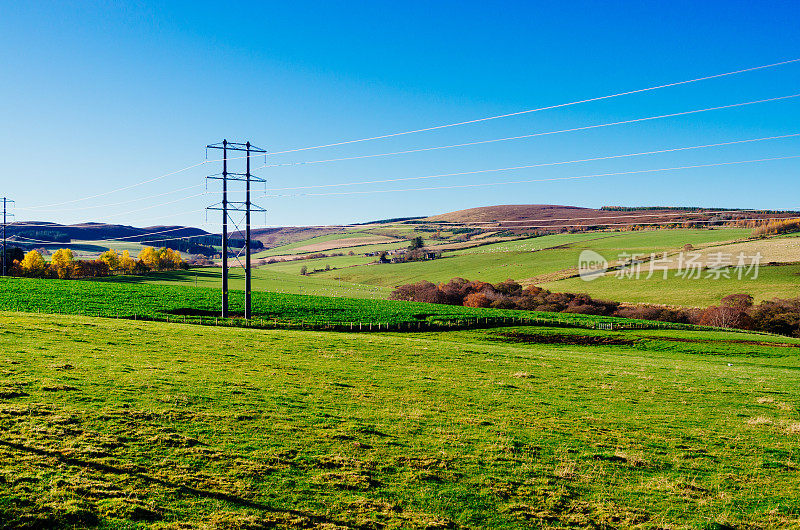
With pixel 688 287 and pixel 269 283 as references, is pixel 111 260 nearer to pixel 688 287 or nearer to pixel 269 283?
pixel 269 283

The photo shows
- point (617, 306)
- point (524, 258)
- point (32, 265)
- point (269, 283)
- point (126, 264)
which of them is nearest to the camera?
point (617, 306)

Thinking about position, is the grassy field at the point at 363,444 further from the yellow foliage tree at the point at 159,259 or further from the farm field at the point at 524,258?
the yellow foliage tree at the point at 159,259

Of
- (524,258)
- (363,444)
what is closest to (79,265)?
(524,258)

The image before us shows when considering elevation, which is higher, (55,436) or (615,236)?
(615,236)

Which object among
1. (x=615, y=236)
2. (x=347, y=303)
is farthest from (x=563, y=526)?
(x=615, y=236)

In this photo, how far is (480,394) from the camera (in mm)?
21812

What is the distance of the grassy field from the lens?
10.4 m

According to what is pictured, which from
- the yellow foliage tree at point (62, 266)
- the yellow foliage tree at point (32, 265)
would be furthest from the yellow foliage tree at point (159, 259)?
the yellow foliage tree at point (32, 265)

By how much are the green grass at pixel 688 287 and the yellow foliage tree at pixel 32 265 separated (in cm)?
11274

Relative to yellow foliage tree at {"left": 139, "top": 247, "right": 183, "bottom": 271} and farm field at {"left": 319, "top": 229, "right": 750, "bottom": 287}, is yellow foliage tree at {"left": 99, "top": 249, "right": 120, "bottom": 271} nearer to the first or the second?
yellow foliage tree at {"left": 139, "top": 247, "right": 183, "bottom": 271}

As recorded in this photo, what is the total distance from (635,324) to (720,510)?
55647mm

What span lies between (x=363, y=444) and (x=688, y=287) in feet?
346

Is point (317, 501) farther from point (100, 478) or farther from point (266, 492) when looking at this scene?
point (100, 478)

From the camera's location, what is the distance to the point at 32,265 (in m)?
106
